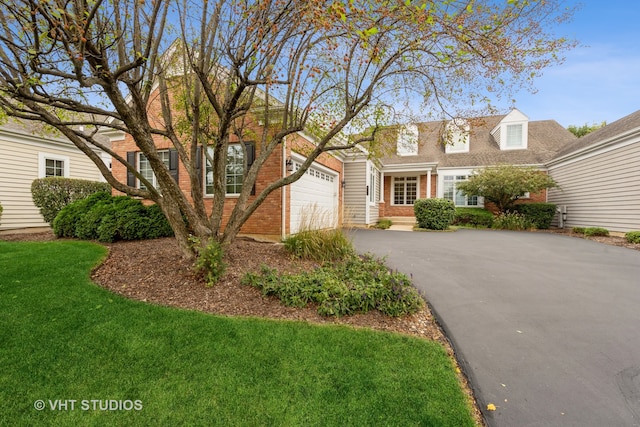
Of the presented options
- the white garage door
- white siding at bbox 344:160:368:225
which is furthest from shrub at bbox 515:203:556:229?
the white garage door

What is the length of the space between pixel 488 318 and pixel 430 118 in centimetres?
429

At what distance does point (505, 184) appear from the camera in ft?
41.9

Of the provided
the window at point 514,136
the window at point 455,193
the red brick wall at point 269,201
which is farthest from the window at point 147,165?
the window at point 514,136

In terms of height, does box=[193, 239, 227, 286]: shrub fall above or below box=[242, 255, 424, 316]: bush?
above

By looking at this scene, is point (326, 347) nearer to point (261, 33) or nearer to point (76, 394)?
point (76, 394)

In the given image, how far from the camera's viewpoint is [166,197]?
15.8 feet

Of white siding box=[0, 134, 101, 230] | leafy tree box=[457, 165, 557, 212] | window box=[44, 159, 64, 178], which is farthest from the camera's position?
leafy tree box=[457, 165, 557, 212]

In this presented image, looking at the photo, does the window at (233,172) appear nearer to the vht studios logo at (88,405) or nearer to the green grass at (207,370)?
the green grass at (207,370)

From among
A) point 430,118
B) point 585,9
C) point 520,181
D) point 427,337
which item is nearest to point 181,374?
point 427,337

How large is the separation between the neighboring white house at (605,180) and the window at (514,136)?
11.0 ft

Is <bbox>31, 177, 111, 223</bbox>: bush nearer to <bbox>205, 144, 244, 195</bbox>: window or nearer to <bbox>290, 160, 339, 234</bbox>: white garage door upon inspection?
<bbox>205, 144, 244, 195</bbox>: window

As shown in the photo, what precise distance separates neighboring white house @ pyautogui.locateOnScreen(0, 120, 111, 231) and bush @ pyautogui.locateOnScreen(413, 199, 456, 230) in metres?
14.5

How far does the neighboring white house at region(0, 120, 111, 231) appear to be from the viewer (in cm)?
1030

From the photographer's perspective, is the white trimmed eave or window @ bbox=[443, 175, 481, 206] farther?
window @ bbox=[443, 175, 481, 206]
